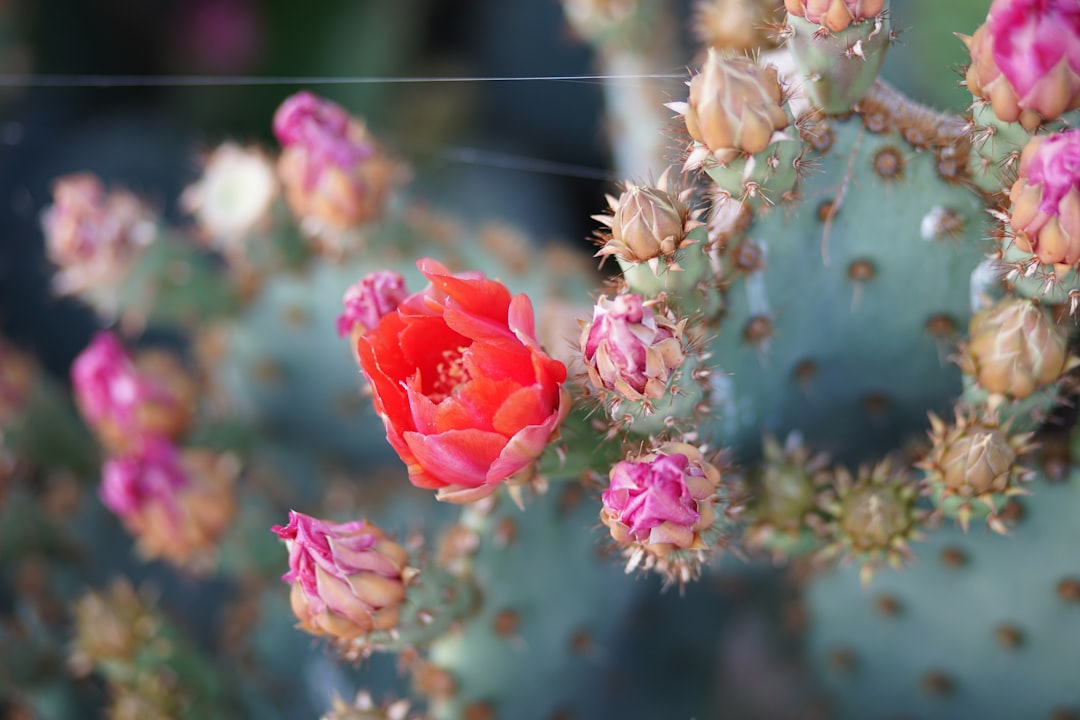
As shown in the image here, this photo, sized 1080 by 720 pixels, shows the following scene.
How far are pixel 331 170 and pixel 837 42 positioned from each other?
0.58 metres

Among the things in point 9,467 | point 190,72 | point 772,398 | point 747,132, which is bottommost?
point 9,467

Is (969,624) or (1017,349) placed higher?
(1017,349)

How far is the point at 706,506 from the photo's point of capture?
2.14ft

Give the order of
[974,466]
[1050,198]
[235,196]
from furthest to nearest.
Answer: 1. [235,196]
2. [974,466]
3. [1050,198]

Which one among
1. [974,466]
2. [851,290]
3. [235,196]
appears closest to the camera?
[974,466]

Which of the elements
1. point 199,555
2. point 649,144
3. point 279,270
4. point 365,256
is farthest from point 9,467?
point 649,144

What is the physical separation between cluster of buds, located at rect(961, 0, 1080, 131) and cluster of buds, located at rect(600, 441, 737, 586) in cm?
30

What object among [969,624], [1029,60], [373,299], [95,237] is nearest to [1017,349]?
[1029,60]

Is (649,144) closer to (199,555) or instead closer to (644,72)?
(644,72)

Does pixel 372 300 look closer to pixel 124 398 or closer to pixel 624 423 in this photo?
pixel 624 423

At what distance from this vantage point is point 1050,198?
1.97 ft

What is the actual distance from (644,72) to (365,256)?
16.8 inches

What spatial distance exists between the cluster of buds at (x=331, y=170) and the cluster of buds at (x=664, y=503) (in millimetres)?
523

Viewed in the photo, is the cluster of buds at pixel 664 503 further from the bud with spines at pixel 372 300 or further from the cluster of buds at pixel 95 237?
the cluster of buds at pixel 95 237
